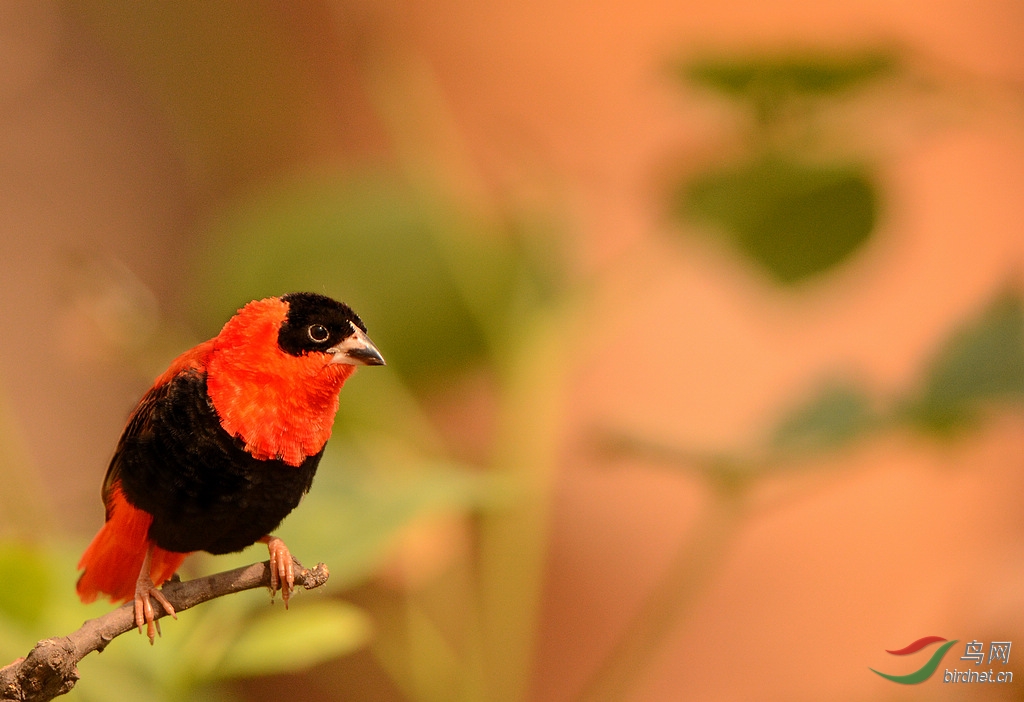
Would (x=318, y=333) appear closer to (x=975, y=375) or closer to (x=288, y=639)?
(x=288, y=639)

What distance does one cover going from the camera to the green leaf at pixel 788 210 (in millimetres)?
1380

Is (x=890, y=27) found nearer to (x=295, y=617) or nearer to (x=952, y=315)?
(x=952, y=315)

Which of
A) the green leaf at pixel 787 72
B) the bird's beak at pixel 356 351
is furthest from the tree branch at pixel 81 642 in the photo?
the green leaf at pixel 787 72

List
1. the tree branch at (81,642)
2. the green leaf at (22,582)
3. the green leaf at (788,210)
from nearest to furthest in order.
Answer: the tree branch at (81,642) → the green leaf at (22,582) → the green leaf at (788,210)

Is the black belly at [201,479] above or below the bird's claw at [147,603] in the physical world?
above

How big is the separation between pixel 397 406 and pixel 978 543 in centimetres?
142

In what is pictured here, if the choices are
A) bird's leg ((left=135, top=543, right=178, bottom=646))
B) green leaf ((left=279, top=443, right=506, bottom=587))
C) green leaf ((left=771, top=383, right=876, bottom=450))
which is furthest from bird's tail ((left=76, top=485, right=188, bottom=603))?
green leaf ((left=771, top=383, right=876, bottom=450))

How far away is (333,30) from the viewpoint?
254 cm

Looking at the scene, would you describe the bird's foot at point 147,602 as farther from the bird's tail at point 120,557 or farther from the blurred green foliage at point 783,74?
the blurred green foliage at point 783,74

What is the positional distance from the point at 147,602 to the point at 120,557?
0.08 m

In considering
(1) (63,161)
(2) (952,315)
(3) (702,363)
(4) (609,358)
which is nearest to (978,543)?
(2) (952,315)

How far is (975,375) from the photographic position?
3.90 ft

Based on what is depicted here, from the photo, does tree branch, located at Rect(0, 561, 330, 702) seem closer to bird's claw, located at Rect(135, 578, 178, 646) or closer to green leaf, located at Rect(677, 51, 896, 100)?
bird's claw, located at Rect(135, 578, 178, 646)

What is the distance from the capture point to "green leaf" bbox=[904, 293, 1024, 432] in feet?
3.84
